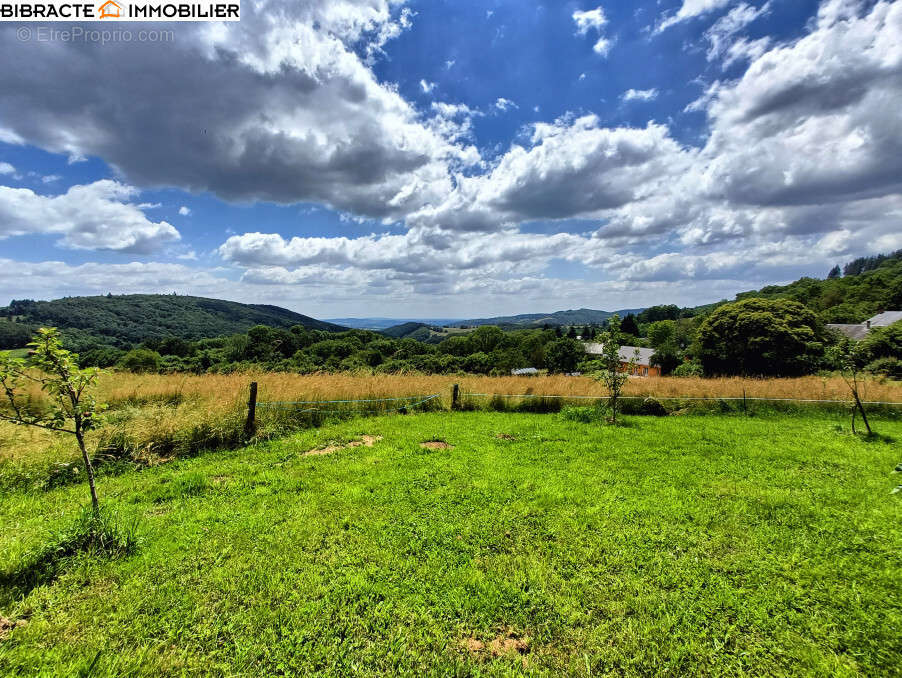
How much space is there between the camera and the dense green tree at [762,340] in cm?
2322

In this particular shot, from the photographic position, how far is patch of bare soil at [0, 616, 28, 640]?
265 cm

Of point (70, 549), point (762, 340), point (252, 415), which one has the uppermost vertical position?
point (762, 340)

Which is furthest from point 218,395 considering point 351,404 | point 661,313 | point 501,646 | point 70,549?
point 661,313

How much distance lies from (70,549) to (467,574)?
4.15 metres

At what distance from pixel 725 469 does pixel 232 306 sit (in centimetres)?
17943

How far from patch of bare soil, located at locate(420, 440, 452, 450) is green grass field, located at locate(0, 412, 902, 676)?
116cm

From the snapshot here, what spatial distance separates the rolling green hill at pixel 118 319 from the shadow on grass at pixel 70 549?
214ft

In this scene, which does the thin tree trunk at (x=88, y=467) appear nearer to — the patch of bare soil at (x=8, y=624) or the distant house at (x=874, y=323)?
the patch of bare soil at (x=8, y=624)

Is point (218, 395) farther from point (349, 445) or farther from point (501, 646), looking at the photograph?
point (501, 646)

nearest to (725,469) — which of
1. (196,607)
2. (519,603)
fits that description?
(519,603)

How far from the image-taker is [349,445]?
24.5 ft

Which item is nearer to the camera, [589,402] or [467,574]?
[467,574]

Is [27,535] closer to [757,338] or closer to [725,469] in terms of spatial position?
[725,469]

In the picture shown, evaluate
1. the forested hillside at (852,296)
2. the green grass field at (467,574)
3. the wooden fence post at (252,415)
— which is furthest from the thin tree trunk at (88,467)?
the forested hillside at (852,296)
